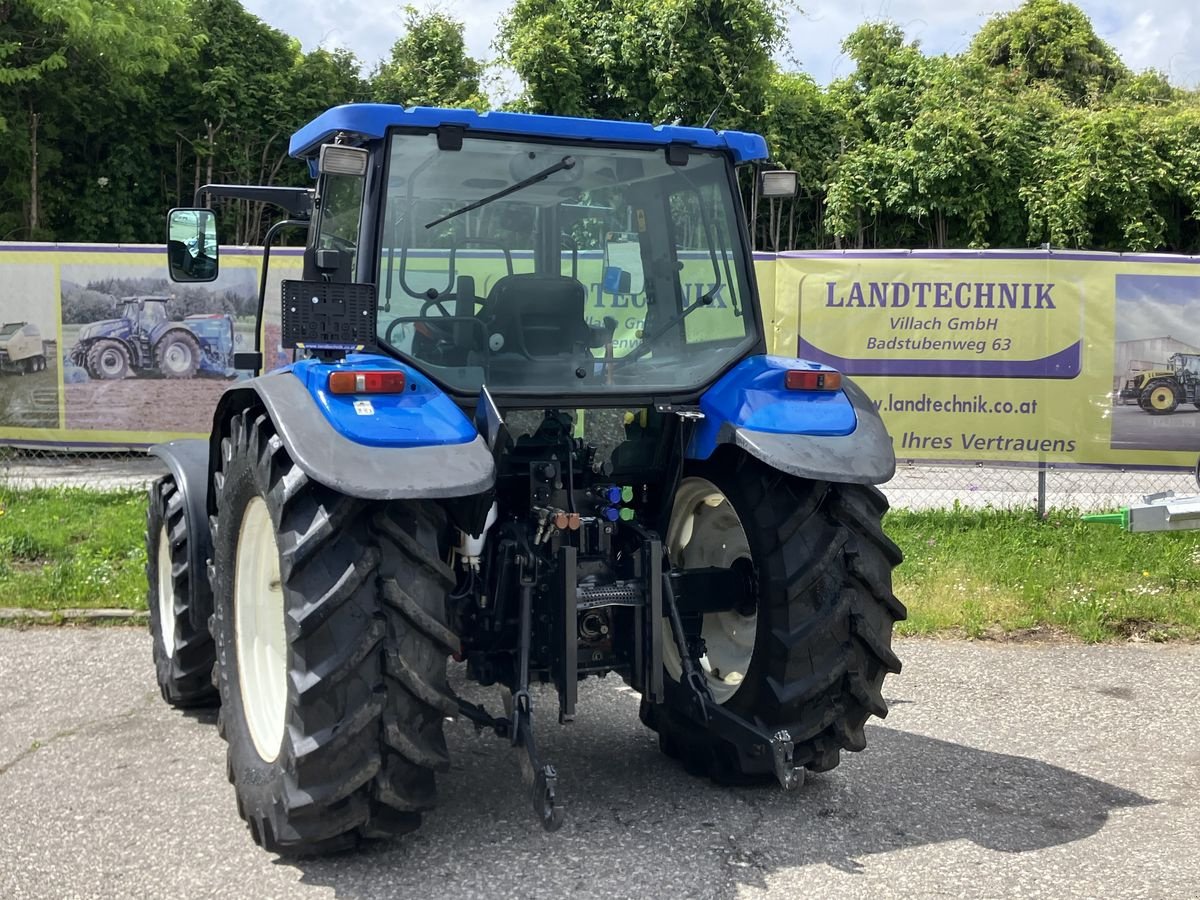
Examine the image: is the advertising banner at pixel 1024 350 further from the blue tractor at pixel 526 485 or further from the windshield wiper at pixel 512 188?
the windshield wiper at pixel 512 188

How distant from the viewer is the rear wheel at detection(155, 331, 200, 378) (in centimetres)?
1063

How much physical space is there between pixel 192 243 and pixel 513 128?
1.52 m

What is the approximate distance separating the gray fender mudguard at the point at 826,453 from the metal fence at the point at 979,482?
516 cm

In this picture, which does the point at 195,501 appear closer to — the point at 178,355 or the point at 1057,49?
the point at 178,355

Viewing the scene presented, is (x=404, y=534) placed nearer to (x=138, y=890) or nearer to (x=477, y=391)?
(x=477, y=391)

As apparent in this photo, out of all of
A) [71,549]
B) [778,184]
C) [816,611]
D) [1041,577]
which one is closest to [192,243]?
[778,184]

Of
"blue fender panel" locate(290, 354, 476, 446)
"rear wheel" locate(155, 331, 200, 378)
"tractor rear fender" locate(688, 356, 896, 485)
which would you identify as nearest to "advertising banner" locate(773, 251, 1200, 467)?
"tractor rear fender" locate(688, 356, 896, 485)

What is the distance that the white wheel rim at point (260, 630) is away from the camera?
399cm

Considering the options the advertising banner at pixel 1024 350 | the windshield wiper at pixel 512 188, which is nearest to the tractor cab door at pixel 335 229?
the windshield wiper at pixel 512 188

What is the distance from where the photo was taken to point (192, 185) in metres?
18.5

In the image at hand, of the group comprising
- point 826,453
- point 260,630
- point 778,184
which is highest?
point 778,184

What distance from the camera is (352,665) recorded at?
3.47 meters

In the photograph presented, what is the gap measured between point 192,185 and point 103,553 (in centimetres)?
1189

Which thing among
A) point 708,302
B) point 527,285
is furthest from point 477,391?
point 708,302
